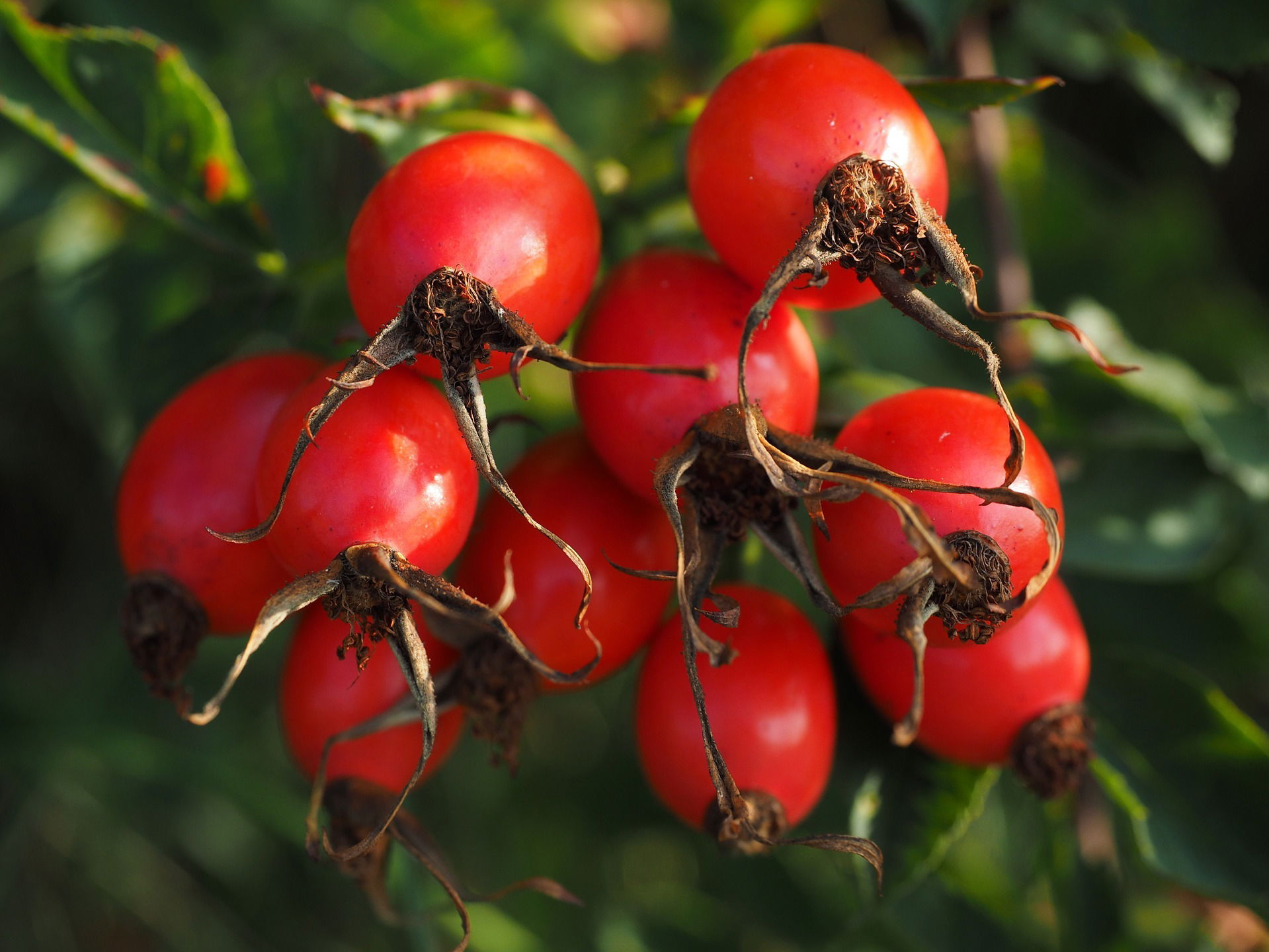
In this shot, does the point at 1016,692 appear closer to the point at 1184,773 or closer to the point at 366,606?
the point at 1184,773

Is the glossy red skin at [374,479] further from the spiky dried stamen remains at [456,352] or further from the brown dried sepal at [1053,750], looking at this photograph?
the brown dried sepal at [1053,750]

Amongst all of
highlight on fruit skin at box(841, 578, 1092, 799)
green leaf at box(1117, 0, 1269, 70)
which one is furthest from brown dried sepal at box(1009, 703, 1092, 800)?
green leaf at box(1117, 0, 1269, 70)

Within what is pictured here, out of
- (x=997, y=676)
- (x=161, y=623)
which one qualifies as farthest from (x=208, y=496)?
(x=997, y=676)

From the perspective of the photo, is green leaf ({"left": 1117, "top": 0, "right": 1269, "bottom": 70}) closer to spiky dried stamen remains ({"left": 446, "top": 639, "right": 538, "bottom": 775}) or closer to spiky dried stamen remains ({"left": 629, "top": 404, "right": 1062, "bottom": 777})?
spiky dried stamen remains ({"left": 629, "top": 404, "right": 1062, "bottom": 777})

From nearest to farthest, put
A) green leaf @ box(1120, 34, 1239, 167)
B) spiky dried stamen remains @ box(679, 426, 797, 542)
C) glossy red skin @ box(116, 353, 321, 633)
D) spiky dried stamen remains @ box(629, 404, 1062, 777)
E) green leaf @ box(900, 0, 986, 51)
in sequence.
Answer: spiky dried stamen remains @ box(629, 404, 1062, 777) < spiky dried stamen remains @ box(679, 426, 797, 542) < glossy red skin @ box(116, 353, 321, 633) < green leaf @ box(900, 0, 986, 51) < green leaf @ box(1120, 34, 1239, 167)

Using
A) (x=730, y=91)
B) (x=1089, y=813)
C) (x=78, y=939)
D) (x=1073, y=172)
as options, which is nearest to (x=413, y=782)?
(x=730, y=91)
